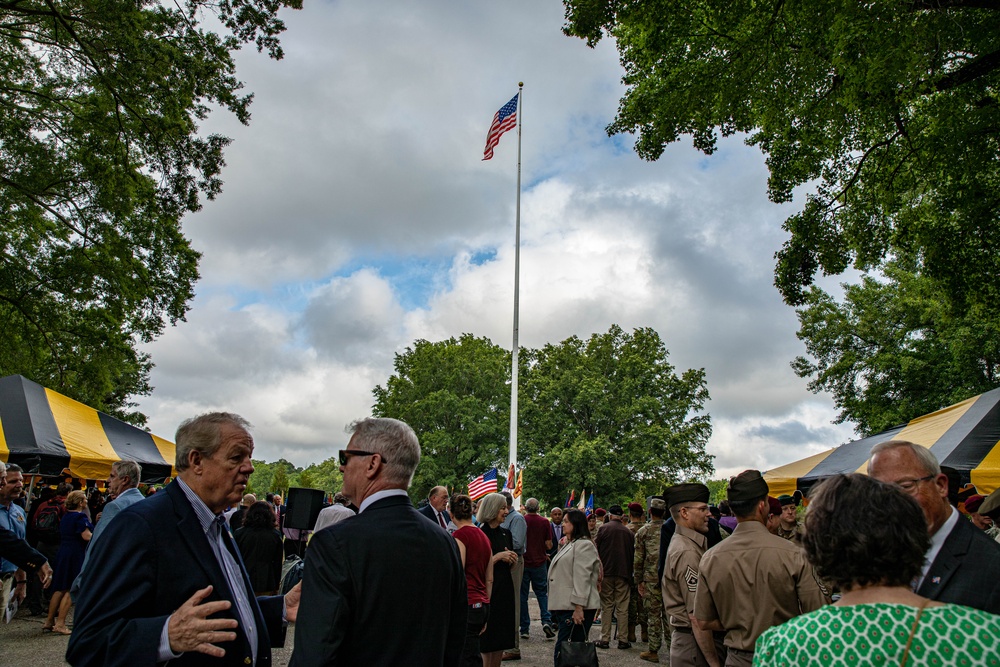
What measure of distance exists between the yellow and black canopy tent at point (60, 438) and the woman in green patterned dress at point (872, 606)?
1151cm

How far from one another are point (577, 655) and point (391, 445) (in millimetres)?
4946

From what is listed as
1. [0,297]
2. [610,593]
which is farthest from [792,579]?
[0,297]

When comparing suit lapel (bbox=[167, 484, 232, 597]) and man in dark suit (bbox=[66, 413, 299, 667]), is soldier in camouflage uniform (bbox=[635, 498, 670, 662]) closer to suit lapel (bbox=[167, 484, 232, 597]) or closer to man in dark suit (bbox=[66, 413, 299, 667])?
man in dark suit (bbox=[66, 413, 299, 667])

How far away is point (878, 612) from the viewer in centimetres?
155

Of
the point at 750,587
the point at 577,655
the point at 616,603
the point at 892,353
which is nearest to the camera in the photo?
the point at 750,587

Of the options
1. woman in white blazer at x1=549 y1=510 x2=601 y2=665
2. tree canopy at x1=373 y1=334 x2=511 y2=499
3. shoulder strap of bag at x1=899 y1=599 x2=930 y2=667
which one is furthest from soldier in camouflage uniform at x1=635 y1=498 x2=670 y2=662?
tree canopy at x1=373 y1=334 x2=511 y2=499

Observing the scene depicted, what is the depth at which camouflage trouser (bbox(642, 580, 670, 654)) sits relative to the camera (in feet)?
29.1

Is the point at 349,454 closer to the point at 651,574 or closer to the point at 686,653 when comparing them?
the point at 686,653

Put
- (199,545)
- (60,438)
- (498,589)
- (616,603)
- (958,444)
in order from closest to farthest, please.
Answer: (199,545) < (498,589) < (958,444) < (616,603) < (60,438)

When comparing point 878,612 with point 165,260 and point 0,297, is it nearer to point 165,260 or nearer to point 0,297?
point 165,260

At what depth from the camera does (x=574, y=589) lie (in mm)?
7078

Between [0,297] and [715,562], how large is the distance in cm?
1656

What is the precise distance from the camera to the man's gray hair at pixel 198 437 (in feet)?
8.13

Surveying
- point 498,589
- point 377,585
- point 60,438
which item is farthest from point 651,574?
point 60,438
